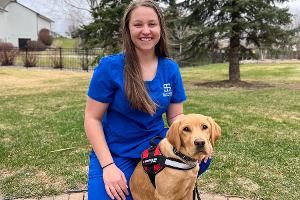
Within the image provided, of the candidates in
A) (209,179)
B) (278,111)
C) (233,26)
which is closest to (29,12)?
(233,26)

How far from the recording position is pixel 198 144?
2.57 m

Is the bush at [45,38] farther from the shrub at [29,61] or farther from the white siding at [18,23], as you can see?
the shrub at [29,61]

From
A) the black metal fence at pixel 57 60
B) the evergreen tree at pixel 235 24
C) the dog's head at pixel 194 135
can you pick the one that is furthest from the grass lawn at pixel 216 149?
the black metal fence at pixel 57 60

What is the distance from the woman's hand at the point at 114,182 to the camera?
116 inches

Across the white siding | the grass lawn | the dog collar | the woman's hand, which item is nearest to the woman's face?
the dog collar

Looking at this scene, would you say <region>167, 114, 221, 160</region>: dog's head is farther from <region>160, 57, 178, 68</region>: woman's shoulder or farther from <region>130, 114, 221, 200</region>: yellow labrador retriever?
<region>160, 57, 178, 68</region>: woman's shoulder

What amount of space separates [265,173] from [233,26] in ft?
32.6

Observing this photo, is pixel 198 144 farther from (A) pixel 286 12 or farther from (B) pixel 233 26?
(A) pixel 286 12

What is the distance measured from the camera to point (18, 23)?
2078 inches

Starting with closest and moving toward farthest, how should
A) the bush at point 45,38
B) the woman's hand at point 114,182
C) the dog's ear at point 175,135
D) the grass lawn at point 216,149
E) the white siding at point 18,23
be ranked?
the dog's ear at point 175,135 < the woman's hand at point 114,182 < the grass lawn at point 216,149 < the white siding at point 18,23 < the bush at point 45,38

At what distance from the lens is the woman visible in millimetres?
2982

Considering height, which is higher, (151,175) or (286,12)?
(286,12)

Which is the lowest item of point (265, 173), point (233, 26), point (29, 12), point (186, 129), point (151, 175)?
point (265, 173)

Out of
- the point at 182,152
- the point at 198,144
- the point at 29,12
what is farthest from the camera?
the point at 29,12
